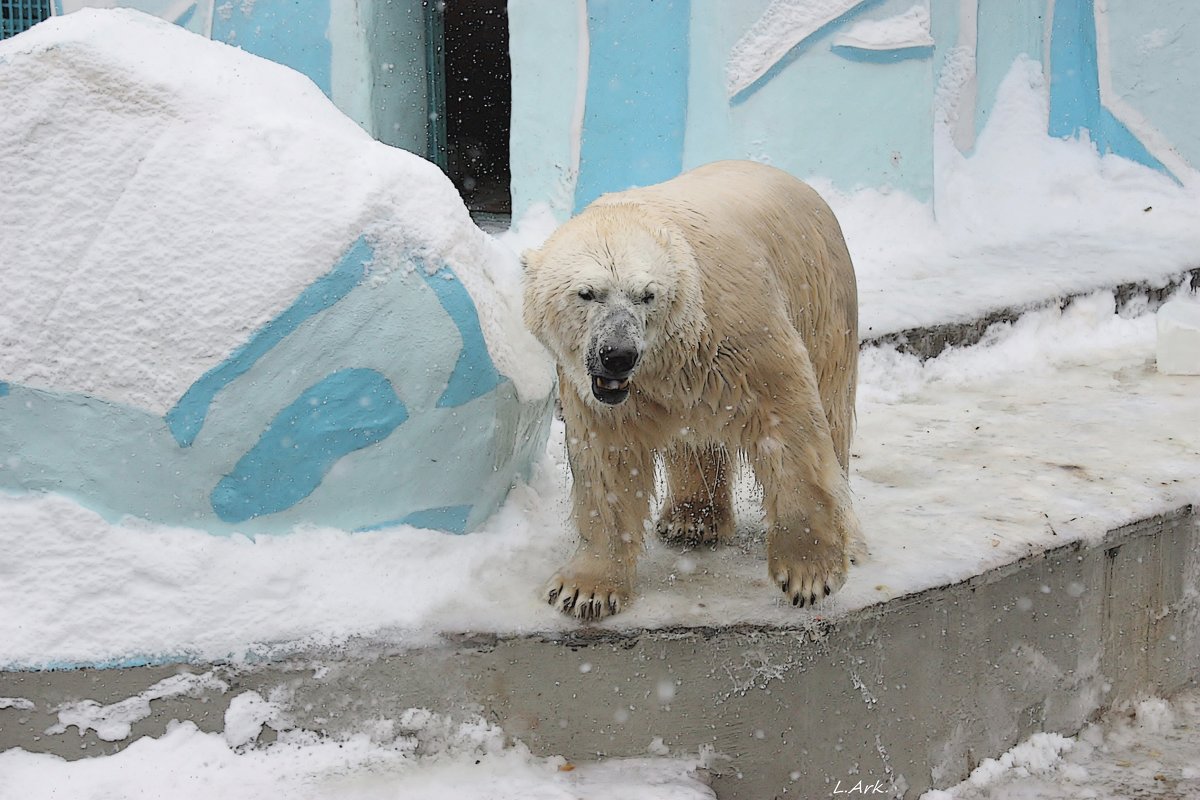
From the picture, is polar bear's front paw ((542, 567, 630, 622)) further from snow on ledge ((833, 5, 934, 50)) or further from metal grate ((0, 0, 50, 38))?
metal grate ((0, 0, 50, 38))

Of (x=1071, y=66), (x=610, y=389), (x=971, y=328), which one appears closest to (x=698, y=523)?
(x=610, y=389)

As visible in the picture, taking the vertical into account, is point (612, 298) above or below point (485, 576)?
above

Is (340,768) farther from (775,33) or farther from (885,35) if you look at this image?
(885,35)

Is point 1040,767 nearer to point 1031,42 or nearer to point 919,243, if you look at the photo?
point 919,243

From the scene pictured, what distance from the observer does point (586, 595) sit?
108 inches

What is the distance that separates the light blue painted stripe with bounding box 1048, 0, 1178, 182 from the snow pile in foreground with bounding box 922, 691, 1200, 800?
16.0 feet

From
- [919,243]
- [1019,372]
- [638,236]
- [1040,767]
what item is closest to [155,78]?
[638,236]

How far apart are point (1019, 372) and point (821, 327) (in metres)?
2.21

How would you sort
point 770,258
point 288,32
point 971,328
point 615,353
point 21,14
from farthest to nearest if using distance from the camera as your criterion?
point 21,14 → point 288,32 → point 971,328 → point 770,258 → point 615,353

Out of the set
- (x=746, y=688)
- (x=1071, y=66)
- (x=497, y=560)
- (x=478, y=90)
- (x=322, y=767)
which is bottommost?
(x=478, y=90)

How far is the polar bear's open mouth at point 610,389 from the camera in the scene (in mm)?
2453

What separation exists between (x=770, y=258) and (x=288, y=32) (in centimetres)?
441

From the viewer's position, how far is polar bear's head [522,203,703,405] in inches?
96.3

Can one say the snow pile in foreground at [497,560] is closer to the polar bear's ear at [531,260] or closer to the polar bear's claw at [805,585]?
the polar bear's claw at [805,585]
